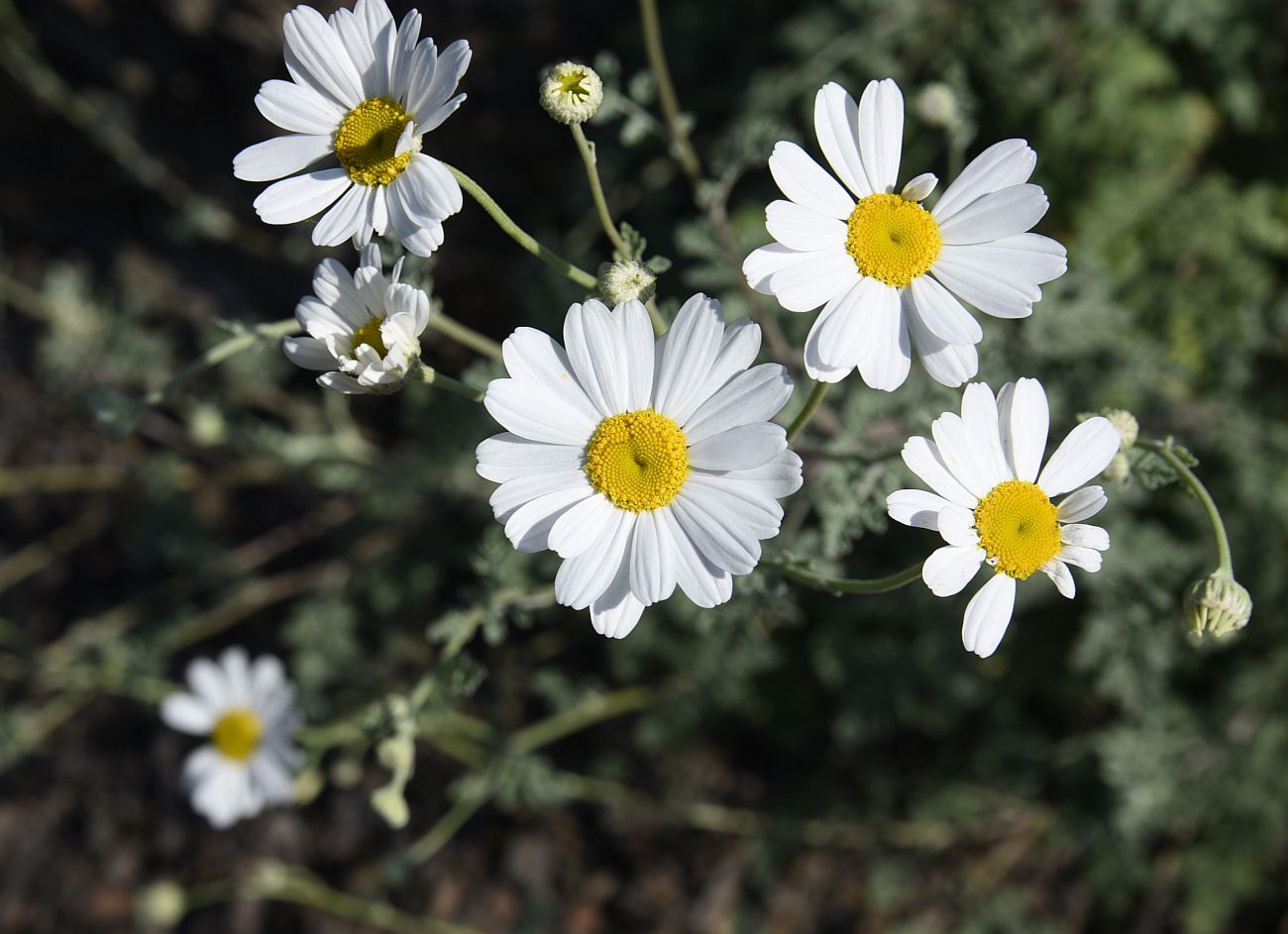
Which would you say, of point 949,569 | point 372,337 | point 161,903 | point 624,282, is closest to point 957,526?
point 949,569

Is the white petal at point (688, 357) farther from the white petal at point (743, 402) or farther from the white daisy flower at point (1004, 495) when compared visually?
the white daisy flower at point (1004, 495)

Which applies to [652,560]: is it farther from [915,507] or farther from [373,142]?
[373,142]

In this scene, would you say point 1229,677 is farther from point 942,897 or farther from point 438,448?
point 438,448

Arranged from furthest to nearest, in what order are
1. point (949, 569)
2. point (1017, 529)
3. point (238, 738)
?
point (238, 738), point (1017, 529), point (949, 569)

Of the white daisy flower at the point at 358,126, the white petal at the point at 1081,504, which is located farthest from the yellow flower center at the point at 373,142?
the white petal at the point at 1081,504

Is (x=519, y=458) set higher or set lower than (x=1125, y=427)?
lower

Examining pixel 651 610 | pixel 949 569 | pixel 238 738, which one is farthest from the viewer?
pixel 651 610
